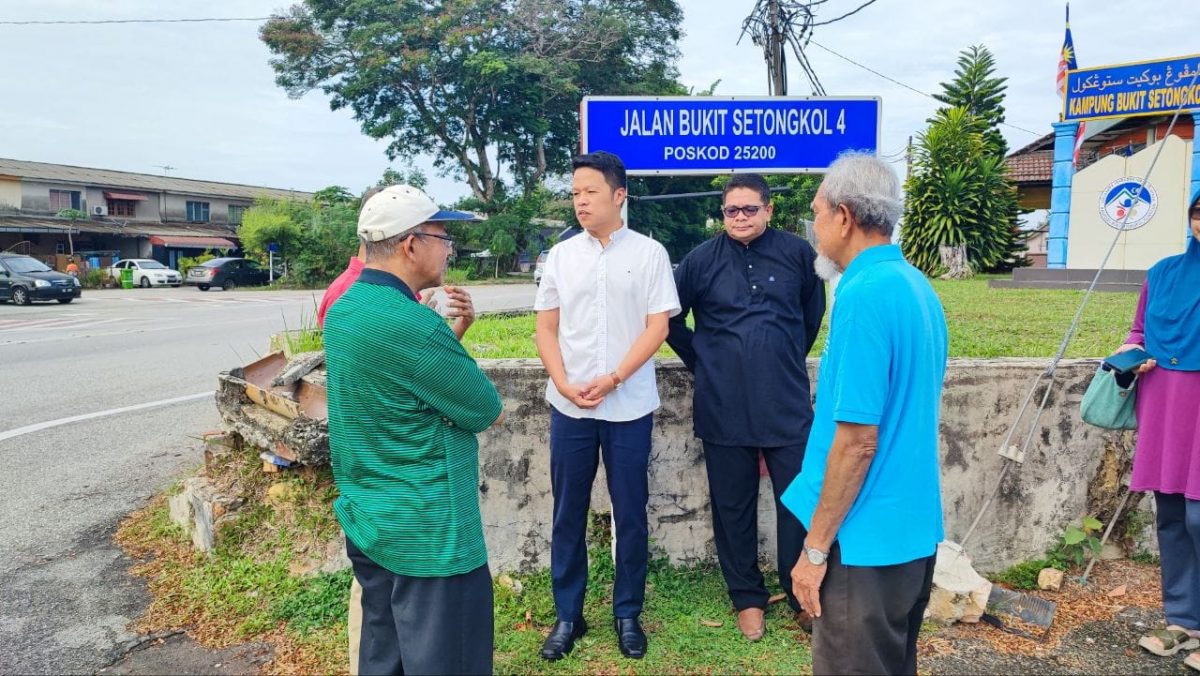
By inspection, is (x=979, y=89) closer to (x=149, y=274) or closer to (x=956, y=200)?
(x=956, y=200)

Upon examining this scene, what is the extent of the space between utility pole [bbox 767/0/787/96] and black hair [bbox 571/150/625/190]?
29.3ft

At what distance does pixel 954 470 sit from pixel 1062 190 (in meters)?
16.0

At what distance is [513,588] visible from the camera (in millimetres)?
3756

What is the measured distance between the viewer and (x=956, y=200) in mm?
19766

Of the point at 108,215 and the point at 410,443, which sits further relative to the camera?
the point at 108,215

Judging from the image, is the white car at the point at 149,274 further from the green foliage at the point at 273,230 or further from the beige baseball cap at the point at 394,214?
the beige baseball cap at the point at 394,214

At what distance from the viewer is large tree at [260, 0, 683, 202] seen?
30812 millimetres

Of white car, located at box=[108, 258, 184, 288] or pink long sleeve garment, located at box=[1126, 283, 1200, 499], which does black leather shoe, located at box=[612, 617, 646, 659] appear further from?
white car, located at box=[108, 258, 184, 288]

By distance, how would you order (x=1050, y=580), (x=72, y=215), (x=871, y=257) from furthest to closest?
(x=72, y=215) → (x=1050, y=580) → (x=871, y=257)

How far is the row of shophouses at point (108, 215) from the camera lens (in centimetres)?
3569

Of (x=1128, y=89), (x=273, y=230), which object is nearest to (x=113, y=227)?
(x=273, y=230)

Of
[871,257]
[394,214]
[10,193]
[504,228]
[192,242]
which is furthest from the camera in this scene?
[192,242]

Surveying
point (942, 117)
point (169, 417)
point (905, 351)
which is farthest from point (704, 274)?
point (942, 117)

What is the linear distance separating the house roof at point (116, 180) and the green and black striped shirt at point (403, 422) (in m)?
42.6
